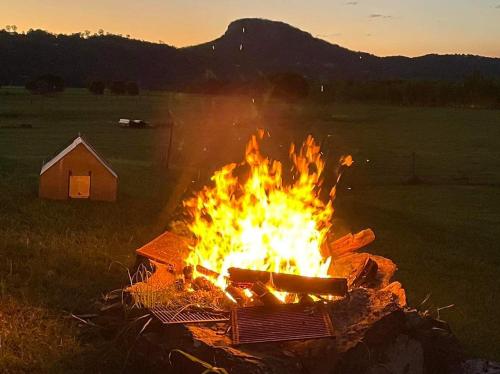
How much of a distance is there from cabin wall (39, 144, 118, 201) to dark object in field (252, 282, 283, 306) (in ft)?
22.7

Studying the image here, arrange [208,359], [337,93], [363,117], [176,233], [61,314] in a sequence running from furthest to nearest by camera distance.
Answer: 1. [337,93]
2. [363,117]
3. [176,233]
4. [61,314]
5. [208,359]

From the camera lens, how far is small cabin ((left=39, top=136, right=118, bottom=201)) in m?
11.8

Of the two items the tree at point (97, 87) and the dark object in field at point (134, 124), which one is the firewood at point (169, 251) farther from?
the tree at point (97, 87)

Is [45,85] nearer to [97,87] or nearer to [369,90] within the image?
[97,87]

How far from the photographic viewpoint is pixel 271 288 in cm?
568

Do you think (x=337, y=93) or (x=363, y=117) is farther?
(x=337, y=93)

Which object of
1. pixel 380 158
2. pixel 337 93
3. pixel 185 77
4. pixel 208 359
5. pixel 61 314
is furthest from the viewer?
pixel 185 77

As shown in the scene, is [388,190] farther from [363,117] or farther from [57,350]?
[363,117]

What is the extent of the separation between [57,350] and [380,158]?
2284cm

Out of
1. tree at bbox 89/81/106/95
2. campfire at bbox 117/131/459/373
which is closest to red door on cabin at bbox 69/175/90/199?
campfire at bbox 117/131/459/373

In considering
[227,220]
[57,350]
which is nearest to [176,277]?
[227,220]

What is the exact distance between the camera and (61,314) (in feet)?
21.6

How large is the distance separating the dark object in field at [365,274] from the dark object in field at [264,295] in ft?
3.93

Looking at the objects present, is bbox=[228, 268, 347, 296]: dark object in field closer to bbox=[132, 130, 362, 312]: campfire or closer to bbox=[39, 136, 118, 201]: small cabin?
bbox=[132, 130, 362, 312]: campfire
